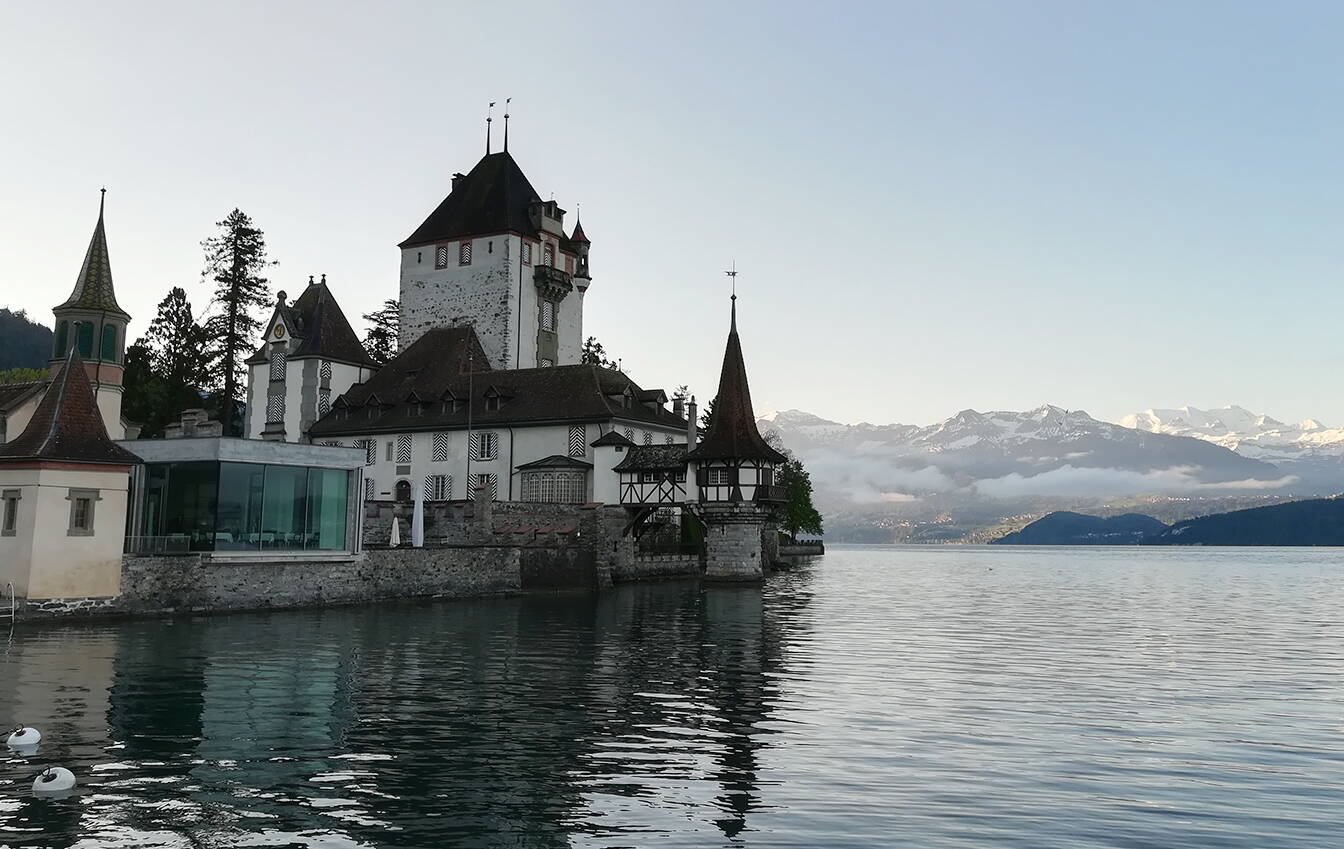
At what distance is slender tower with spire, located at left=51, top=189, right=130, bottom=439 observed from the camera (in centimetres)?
4206

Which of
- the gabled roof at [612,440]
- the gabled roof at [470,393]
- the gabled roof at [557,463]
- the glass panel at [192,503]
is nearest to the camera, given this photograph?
the glass panel at [192,503]

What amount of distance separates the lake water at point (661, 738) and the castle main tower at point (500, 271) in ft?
144

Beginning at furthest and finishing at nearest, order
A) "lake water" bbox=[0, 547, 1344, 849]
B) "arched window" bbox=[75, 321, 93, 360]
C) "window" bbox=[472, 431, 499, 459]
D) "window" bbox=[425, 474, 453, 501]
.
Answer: "window" bbox=[425, 474, 453, 501] → "window" bbox=[472, 431, 499, 459] → "arched window" bbox=[75, 321, 93, 360] → "lake water" bbox=[0, 547, 1344, 849]

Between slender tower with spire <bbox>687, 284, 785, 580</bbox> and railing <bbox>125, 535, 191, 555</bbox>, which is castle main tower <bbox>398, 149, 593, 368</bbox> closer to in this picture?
slender tower with spire <bbox>687, 284, 785, 580</bbox>


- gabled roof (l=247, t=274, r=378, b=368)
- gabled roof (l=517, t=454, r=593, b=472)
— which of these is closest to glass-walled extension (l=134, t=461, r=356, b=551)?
gabled roof (l=517, t=454, r=593, b=472)

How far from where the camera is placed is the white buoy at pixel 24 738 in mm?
14438

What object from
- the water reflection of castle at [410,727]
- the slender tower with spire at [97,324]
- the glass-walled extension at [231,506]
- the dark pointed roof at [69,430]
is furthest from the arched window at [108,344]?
the water reflection of castle at [410,727]

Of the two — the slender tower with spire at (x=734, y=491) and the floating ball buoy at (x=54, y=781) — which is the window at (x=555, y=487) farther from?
the floating ball buoy at (x=54, y=781)

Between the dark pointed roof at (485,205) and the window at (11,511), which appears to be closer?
the window at (11,511)

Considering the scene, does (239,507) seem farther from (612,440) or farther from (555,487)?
(555,487)

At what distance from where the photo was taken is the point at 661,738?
16453 mm

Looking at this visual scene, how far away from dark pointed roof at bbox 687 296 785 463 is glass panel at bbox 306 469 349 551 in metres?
22.0

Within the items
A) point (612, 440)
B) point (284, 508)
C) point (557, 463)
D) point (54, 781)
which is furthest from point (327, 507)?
point (54, 781)

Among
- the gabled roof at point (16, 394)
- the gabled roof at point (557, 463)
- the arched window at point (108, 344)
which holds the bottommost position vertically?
the gabled roof at point (557, 463)
